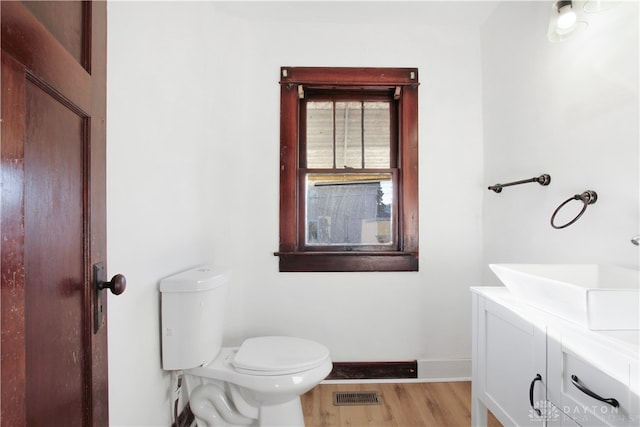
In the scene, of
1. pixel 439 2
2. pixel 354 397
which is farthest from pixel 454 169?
pixel 354 397

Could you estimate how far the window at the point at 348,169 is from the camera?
6.77 feet

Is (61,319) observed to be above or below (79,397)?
above

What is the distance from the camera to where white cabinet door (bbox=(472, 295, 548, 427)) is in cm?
105

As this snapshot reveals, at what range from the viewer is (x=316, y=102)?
220 cm

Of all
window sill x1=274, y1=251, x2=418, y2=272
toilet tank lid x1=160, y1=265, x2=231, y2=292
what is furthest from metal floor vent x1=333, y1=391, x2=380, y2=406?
toilet tank lid x1=160, y1=265, x2=231, y2=292

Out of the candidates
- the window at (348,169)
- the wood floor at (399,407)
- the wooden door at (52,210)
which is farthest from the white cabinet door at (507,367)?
the wooden door at (52,210)

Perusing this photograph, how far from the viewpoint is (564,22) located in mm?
1284

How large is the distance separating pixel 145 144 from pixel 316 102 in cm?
128

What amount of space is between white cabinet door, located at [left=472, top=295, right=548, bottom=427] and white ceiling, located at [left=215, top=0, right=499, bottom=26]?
66.2 inches

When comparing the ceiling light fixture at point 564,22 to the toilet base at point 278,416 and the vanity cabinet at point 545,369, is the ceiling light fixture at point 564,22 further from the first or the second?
the toilet base at point 278,416

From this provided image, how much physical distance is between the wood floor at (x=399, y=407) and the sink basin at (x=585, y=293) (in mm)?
971

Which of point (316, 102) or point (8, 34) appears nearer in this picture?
point (8, 34)

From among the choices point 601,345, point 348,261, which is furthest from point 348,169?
point 601,345

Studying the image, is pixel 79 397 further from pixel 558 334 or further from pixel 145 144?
pixel 558 334
